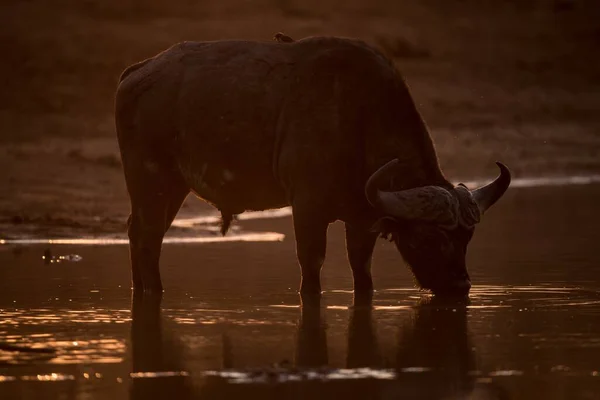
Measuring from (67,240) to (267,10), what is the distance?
19967mm

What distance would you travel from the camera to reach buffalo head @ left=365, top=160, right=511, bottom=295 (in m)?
11.0

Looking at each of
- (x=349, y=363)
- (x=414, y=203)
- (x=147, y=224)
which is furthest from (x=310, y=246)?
(x=349, y=363)

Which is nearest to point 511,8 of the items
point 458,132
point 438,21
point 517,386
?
point 438,21

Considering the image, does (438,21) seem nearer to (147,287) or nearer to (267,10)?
(267,10)

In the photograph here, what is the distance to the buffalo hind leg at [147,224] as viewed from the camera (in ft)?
40.9

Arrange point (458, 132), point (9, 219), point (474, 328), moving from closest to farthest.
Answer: point (474, 328)
point (9, 219)
point (458, 132)

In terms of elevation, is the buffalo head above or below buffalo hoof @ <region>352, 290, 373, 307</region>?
above

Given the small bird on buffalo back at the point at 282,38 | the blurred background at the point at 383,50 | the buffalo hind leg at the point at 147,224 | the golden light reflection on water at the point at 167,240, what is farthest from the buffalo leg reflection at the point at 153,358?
the blurred background at the point at 383,50

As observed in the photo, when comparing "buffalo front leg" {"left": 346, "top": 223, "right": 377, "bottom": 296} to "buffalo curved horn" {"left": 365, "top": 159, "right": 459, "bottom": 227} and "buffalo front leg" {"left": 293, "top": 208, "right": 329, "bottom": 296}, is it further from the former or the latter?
"buffalo curved horn" {"left": 365, "top": 159, "right": 459, "bottom": 227}

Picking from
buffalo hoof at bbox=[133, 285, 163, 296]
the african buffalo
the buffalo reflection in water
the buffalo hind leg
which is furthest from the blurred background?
the buffalo reflection in water

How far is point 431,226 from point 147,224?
105 inches

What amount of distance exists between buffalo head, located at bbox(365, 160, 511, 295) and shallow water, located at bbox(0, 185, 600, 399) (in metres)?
0.25

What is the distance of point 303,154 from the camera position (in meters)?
11.4

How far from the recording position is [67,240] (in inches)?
661
